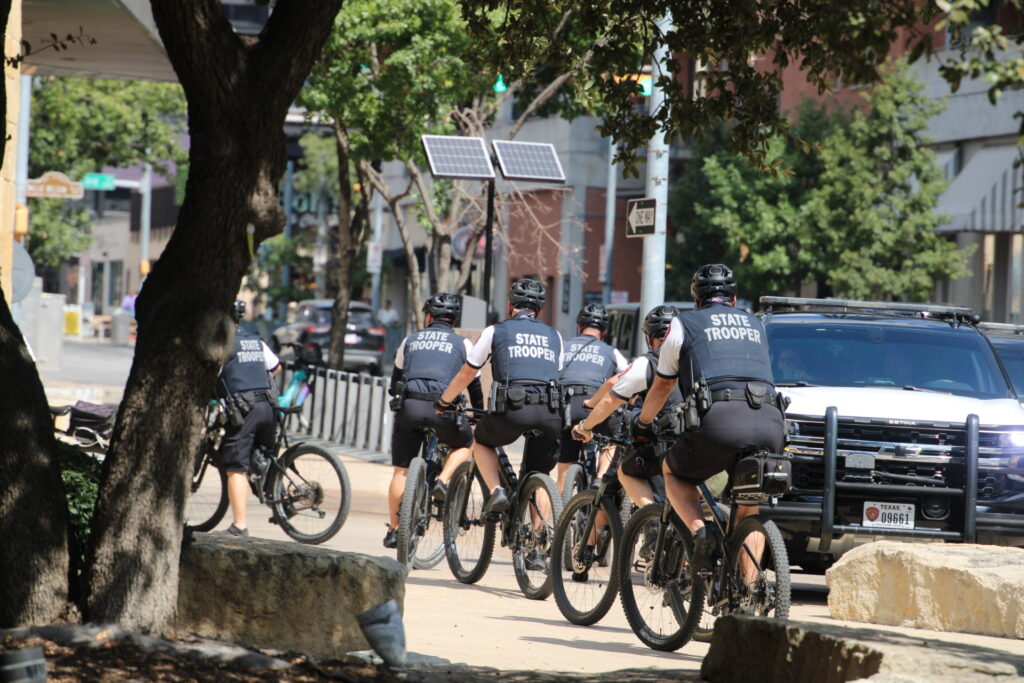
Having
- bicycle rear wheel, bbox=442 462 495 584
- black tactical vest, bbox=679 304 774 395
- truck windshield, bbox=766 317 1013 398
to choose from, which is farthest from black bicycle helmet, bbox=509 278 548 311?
black tactical vest, bbox=679 304 774 395

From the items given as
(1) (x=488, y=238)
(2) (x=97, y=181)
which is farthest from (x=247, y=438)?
(2) (x=97, y=181)

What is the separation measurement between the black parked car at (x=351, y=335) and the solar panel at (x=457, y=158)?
20.3 m

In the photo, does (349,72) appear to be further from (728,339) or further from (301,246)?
(301,246)

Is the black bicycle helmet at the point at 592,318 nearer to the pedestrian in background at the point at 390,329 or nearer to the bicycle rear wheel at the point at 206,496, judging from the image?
the bicycle rear wheel at the point at 206,496

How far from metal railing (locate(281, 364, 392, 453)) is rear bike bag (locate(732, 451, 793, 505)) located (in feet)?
43.6

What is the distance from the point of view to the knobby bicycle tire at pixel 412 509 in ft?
35.4

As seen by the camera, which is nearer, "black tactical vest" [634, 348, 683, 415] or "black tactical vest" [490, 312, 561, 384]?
"black tactical vest" [634, 348, 683, 415]

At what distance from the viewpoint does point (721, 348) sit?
26.6ft

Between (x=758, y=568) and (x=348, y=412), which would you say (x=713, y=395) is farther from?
(x=348, y=412)

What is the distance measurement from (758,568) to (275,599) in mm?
2172

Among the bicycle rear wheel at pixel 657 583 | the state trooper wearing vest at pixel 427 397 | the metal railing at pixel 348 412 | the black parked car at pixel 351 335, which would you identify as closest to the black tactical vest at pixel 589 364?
the state trooper wearing vest at pixel 427 397

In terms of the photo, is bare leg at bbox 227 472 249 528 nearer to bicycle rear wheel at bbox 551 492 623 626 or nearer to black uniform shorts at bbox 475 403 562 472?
black uniform shorts at bbox 475 403 562 472

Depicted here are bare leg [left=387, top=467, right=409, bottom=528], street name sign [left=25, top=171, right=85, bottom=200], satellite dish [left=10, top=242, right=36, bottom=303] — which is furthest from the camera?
street name sign [left=25, top=171, right=85, bottom=200]

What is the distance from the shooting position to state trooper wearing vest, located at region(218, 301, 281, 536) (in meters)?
12.5
